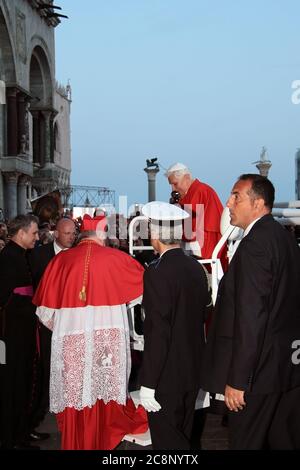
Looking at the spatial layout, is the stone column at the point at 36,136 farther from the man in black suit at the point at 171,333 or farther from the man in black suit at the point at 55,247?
the man in black suit at the point at 171,333

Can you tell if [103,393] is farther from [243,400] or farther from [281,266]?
[281,266]

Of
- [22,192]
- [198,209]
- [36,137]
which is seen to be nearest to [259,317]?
[198,209]

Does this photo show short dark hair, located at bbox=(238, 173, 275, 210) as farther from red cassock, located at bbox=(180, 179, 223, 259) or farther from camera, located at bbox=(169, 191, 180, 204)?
camera, located at bbox=(169, 191, 180, 204)

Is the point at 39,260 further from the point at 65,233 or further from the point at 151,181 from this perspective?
the point at 151,181

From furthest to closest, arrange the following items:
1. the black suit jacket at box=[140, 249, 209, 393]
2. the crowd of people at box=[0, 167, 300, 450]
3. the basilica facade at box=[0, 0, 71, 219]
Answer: the basilica facade at box=[0, 0, 71, 219]
the black suit jacket at box=[140, 249, 209, 393]
the crowd of people at box=[0, 167, 300, 450]

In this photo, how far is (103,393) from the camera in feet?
17.0

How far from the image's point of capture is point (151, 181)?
24.6 m

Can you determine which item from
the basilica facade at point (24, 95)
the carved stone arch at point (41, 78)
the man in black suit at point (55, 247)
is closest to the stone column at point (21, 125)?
the basilica facade at point (24, 95)

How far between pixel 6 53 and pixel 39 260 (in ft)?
68.7

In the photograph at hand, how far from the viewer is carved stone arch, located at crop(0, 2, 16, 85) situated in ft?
81.4

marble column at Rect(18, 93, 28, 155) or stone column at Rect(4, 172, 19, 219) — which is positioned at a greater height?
marble column at Rect(18, 93, 28, 155)

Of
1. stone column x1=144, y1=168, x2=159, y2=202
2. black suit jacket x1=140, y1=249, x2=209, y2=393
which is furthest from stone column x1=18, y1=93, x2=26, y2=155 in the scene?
black suit jacket x1=140, y1=249, x2=209, y2=393

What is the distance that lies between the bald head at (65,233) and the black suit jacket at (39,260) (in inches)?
5.4

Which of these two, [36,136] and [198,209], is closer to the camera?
[198,209]
